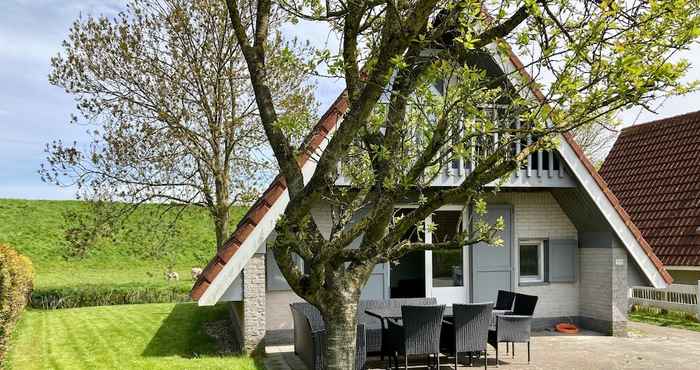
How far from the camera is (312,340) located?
336 inches

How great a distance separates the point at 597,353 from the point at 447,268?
3.48 meters

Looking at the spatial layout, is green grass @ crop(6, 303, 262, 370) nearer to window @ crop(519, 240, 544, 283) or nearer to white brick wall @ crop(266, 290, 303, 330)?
white brick wall @ crop(266, 290, 303, 330)

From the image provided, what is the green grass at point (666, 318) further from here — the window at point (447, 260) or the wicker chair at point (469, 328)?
the wicker chair at point (469, 328)

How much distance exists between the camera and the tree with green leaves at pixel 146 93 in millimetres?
16750

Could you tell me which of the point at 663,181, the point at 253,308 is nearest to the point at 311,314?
the point at 253,308

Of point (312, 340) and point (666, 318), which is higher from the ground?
point (312, 340)

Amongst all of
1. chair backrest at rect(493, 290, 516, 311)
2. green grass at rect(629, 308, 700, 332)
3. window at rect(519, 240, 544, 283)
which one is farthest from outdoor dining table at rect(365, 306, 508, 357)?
green grass at rect(629, 308, 700, 332)

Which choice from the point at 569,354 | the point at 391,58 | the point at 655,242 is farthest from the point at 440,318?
the point at 655,242

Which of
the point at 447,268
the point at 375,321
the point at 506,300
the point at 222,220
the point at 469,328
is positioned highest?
the point at 222,220

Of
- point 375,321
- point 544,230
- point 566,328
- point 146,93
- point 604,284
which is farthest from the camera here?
point 146,93

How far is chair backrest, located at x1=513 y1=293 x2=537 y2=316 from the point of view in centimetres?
1012

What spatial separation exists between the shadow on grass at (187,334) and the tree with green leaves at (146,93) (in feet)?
11.5

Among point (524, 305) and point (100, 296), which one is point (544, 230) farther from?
point (100, 296)

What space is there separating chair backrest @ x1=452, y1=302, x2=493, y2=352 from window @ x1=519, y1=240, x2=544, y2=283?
15.5 ft
